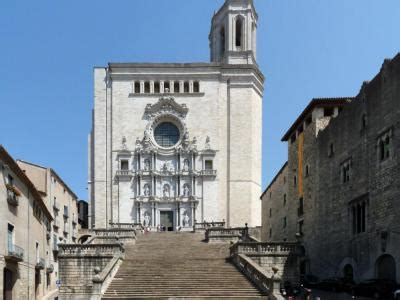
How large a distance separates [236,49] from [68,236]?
91.5 ft

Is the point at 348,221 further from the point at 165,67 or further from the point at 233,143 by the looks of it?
the point at 165,67

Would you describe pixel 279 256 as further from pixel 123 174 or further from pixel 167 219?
pixel 123 174

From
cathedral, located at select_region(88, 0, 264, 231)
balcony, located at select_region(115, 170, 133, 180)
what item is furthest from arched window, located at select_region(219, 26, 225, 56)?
balcony, located at select_region(115, 170, 133, 180)

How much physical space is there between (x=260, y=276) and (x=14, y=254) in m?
15.2

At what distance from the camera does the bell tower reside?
5766cm

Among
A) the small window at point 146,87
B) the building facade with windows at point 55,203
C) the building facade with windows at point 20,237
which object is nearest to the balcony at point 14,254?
the building facade with windows at point 20,237

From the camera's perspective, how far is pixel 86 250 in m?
29.2

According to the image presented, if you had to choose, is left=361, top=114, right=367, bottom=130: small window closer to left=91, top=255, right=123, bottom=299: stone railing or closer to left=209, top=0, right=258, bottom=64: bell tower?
left=91, top=255, right=123, bottom=299: stone railing

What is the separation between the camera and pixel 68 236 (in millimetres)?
51781

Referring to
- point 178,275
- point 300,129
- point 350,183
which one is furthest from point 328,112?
point 178,275

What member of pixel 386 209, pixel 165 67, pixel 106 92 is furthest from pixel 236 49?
pixel 386 209

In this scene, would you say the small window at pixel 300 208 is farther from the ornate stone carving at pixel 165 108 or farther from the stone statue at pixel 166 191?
the ornate stone carving at pixel 165 108

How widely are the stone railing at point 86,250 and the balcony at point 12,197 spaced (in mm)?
4331

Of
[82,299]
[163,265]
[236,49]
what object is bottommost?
[82,299]
